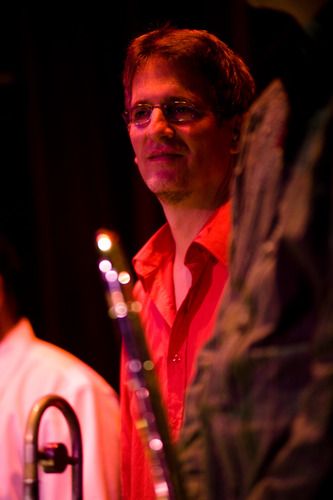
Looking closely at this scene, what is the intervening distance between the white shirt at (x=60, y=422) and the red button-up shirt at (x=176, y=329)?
87 mm

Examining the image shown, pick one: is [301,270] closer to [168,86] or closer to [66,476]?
[168,86]

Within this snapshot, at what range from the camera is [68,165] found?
10.0 ft

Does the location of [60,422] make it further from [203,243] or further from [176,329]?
[203,243]

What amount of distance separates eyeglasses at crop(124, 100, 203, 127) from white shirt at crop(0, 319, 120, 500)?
1.95 ft

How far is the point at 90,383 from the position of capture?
74.7 inches

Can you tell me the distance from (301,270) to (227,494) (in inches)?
9.9

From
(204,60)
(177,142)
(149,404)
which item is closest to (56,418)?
(177,142)

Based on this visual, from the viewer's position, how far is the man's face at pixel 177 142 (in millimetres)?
1679

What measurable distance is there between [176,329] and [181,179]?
0.29 m

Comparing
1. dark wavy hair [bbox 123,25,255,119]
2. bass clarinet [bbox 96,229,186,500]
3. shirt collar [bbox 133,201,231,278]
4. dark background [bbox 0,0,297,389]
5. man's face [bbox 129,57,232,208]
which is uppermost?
dark background [bbox 0,0,297,389]

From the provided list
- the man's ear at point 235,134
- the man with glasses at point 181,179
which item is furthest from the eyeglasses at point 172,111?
the man's ear at point 235,134

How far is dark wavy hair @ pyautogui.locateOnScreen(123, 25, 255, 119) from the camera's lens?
175 cm

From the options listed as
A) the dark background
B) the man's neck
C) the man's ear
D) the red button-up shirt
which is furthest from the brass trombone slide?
the dark background

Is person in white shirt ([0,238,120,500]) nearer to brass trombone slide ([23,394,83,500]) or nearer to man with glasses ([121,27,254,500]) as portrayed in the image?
man with glasses ([121,27,254,500])
